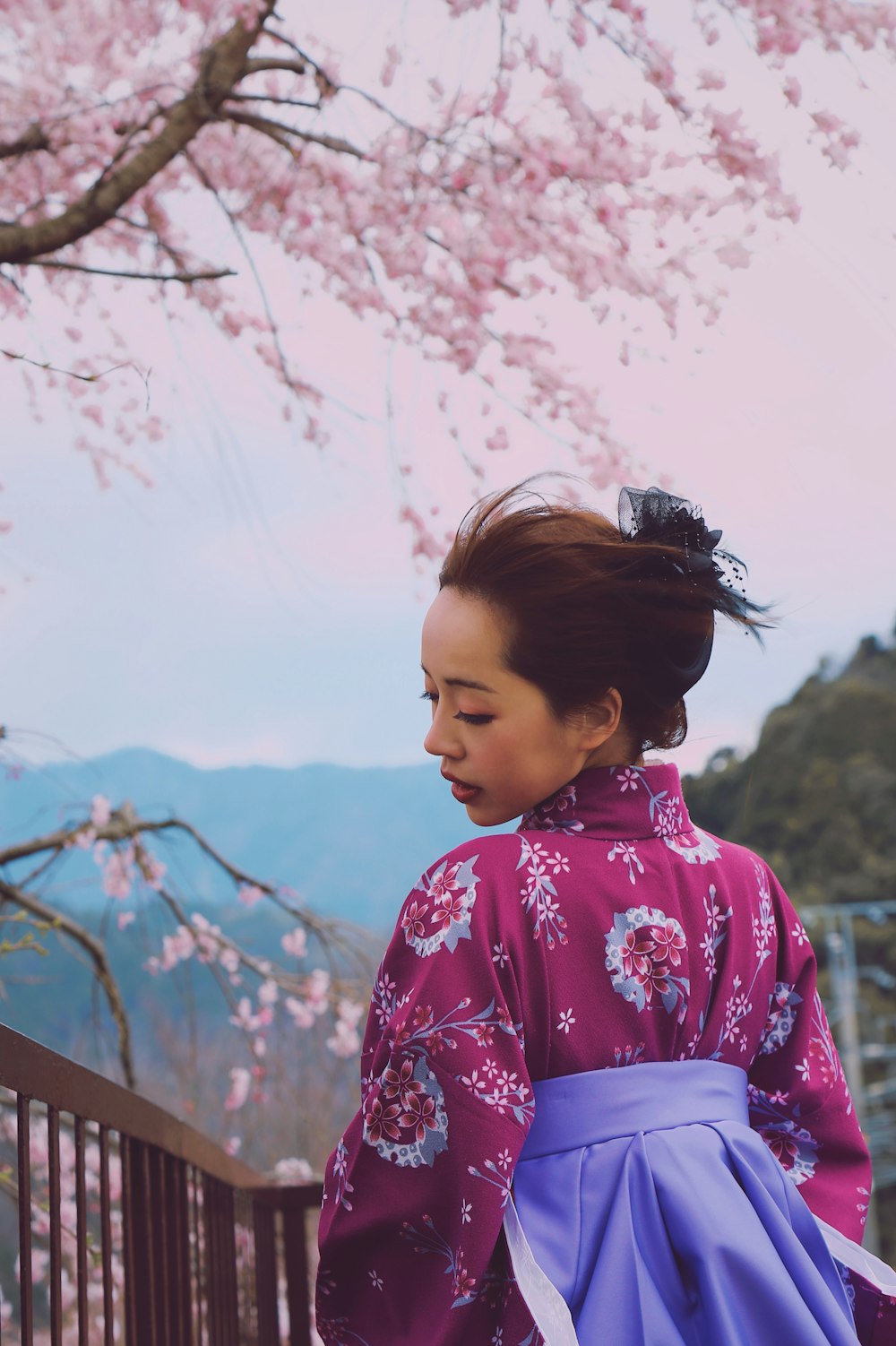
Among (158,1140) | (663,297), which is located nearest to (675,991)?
(158,1140)

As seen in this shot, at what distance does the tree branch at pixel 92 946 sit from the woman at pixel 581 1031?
1806 millimetres

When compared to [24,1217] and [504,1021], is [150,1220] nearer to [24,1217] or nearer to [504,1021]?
[24,1217]

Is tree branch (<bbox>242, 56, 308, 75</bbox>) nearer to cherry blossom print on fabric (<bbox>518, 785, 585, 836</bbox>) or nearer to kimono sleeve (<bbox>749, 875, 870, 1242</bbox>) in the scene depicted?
cherry blossom print on fabric (<bbox>518, 785, 585, 836</bbox>)

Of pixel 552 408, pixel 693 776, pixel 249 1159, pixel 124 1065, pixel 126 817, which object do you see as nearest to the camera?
pixel 124 1065

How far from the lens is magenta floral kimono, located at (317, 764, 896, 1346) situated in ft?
3.44

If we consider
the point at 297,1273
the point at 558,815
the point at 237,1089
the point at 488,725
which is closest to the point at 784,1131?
the point at 558,815

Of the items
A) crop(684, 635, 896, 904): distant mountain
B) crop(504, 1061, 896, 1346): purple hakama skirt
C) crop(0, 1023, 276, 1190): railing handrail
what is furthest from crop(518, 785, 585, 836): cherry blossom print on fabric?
crop(684, 635, 896, 904): distant mountain

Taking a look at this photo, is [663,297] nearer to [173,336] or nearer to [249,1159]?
[173,336]

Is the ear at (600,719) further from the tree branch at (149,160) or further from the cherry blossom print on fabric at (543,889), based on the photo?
the tree branch at (149,160)

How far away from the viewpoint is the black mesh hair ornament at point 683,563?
1.20 m

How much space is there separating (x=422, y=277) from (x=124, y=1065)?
99.9 inches

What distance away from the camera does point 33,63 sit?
4016 mm

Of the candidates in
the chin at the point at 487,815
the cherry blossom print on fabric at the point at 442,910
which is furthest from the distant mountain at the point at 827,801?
the cherry blossom print on fabric at the point at 442,910

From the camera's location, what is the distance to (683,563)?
1210 mm
